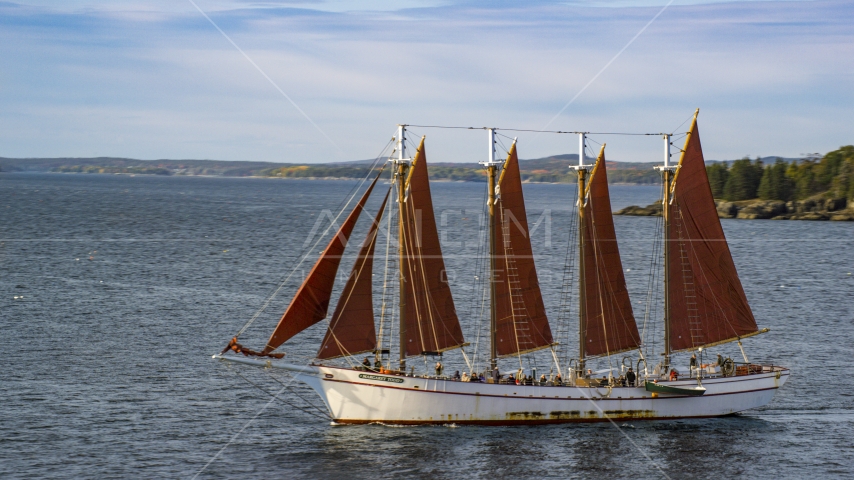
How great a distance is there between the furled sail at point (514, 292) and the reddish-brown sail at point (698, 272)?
836 centimetres

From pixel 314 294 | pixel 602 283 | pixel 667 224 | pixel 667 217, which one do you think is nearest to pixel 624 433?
pixel 602 283

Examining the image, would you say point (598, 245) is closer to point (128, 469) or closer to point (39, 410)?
point (128, 469)

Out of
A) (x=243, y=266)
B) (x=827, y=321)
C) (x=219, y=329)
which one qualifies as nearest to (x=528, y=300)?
(x=219, y=329)

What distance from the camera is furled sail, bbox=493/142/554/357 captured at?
53.8 meters

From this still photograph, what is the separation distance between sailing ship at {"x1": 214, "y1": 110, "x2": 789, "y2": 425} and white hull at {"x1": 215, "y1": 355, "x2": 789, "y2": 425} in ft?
0.22

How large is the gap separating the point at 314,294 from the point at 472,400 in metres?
10.2

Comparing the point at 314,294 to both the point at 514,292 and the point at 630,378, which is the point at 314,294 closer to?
the point at 514,292

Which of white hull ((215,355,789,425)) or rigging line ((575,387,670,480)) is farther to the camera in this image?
white hull ((215,355,789,425))

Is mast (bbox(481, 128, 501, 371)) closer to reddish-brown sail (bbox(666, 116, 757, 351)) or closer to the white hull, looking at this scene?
the white hull

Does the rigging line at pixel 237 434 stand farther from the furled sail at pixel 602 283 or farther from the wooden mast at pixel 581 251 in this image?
the furled sail at pixel 602 283

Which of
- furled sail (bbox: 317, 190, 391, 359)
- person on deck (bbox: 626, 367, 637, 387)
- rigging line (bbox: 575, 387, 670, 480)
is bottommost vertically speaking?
rigging line (bbox: 575, 387, 670, 480)

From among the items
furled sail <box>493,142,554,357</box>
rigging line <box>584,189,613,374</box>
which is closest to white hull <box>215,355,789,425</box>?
rigging line <box>584,189,613,374</box>

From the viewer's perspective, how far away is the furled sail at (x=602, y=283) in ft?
180

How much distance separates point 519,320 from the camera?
54250mm
